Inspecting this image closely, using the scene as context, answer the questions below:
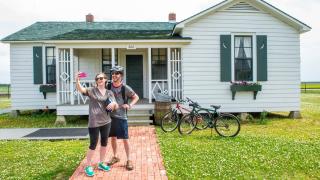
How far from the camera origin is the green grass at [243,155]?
6488 millimetres

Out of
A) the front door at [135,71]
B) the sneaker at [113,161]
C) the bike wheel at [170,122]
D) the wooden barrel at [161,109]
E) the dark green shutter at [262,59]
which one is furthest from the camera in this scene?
the front door at [135,71]

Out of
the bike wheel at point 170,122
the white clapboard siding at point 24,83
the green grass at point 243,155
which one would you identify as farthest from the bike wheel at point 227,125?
the white clapboard siding at point 24,83

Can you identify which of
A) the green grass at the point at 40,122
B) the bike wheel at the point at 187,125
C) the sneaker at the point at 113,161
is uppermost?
the bike wheel at the point at 187,125

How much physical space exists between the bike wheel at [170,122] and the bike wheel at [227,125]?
148cm

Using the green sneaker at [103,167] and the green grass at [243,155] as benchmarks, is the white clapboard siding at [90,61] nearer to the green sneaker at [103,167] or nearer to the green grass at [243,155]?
the green grass at [243,155]

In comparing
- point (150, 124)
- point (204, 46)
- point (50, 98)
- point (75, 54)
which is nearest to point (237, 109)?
point (204, 46)

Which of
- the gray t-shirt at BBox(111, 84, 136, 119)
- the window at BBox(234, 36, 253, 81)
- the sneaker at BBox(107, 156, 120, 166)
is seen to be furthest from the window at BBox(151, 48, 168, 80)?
the gray t-shirt at BBox(111, 84, 136, 119)

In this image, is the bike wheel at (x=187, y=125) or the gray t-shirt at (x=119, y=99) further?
the bike wheel at (x=187, y=125)

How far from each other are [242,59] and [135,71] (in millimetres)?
5126

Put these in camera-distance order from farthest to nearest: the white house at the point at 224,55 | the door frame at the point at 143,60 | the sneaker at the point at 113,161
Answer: the door frame at the point at 143,60 < the white house at the point at 224,55 < the sneaker at the point at 113,161

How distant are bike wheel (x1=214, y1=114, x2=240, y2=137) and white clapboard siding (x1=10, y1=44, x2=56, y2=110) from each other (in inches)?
371

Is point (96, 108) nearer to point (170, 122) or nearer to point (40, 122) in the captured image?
point (170, 122)

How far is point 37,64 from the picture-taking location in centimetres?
1659

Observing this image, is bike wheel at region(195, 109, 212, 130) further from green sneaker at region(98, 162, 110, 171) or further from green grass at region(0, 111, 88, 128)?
green sneaker at region(98, 162, 110, 171)
